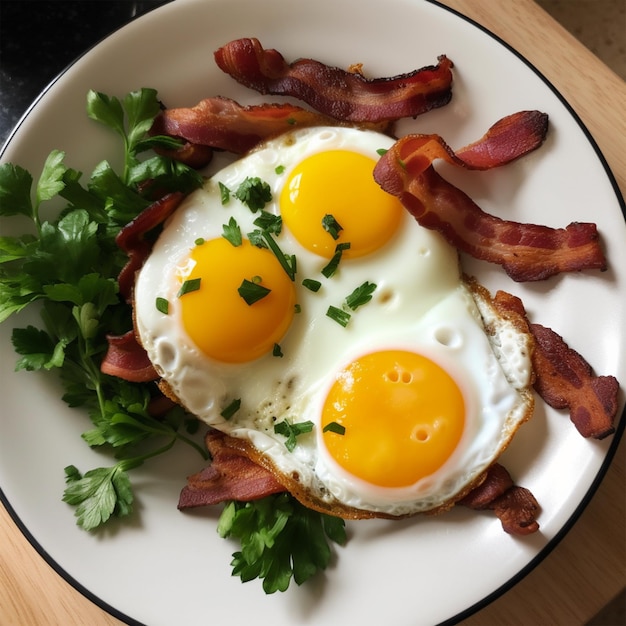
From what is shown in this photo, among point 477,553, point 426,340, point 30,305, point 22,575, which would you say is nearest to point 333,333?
point 426,340

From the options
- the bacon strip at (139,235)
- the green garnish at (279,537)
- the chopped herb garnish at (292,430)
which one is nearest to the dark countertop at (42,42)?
the bacon strip at (139,235)

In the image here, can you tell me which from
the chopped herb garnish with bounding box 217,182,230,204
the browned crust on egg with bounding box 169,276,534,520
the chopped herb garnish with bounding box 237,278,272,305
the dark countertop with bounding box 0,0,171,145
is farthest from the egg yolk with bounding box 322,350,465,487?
the dark countertop with bounding box 0,0,171,145

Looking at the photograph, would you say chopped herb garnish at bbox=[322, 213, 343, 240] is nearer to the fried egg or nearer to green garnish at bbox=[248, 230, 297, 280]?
the fried egg

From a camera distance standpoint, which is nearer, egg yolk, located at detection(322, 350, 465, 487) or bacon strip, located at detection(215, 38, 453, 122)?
egg yolk, located at detection(322, 350, 465, 487)

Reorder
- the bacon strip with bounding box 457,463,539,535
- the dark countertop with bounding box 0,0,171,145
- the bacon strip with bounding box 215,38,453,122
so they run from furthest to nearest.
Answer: the dark countertop with bounding box 0,0,171,145, the bacon strip with bounding box 215,38,453,122, the bacon strip with bounding box 457,463,539,535

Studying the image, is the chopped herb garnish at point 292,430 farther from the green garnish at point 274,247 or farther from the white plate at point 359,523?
the green garnish at point 274,247

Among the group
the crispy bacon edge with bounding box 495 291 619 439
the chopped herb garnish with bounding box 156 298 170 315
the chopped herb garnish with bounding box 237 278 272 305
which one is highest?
the crispy bacon edge with bounding box 495 291 619 439
